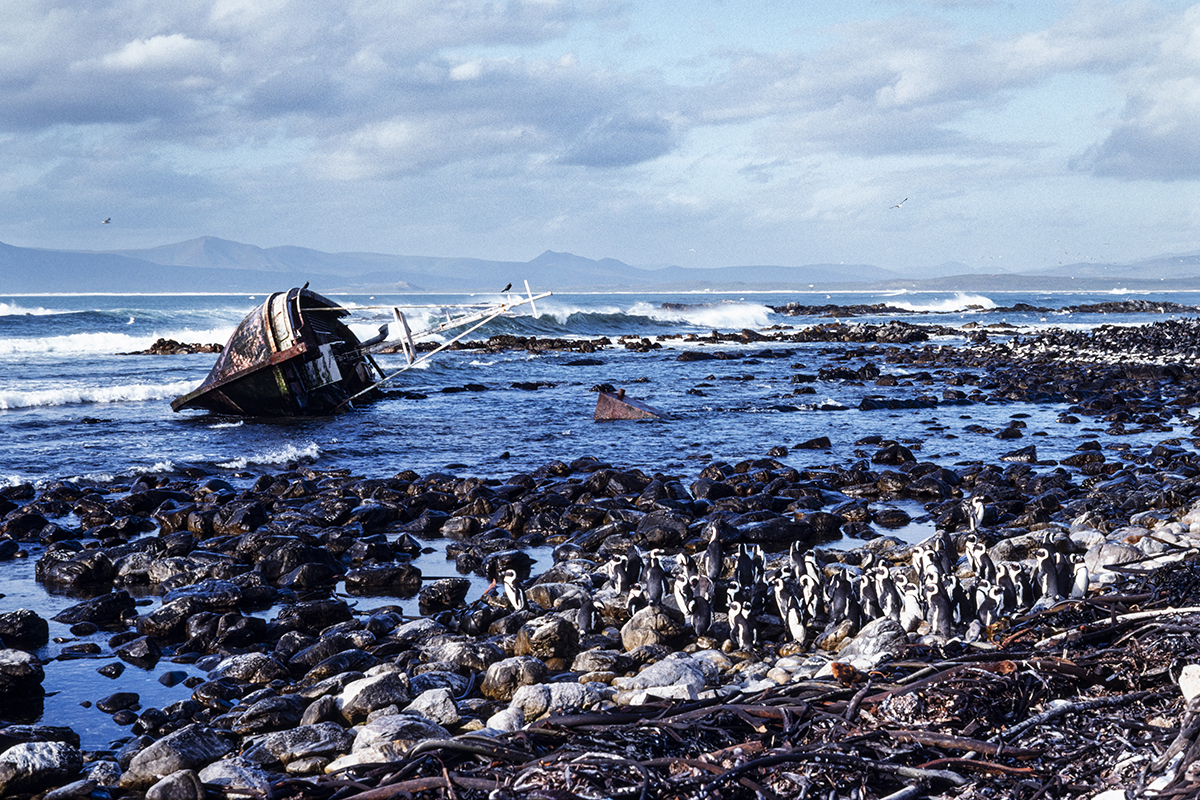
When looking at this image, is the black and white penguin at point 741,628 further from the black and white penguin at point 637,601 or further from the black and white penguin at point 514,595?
the black and white penguin at point 514,595

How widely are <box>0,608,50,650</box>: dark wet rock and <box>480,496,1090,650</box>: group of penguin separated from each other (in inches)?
162

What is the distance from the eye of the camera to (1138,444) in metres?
16.8

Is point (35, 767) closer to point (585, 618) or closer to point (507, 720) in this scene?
point (507, 720)

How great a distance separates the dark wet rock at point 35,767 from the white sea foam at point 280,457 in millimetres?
11712

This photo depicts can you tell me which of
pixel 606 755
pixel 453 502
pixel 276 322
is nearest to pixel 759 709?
pixel 606 755

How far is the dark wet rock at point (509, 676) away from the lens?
6.71 m

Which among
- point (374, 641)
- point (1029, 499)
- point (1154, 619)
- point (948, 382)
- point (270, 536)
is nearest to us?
point (1154, 619)

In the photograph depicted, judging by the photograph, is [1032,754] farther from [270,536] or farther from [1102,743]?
[270,536]

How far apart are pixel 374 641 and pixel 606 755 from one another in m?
4.07

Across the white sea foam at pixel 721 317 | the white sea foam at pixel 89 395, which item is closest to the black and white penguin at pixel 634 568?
the white sea foam at pixel 89 395

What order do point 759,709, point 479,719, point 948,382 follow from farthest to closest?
point 948,382
point 479,719
point 759,709

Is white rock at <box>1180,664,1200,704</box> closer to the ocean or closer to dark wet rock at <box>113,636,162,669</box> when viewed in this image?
the ocean

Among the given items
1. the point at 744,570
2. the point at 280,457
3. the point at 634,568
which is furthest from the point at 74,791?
the point at 280,457

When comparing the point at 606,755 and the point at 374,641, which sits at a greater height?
the point at 606,755
